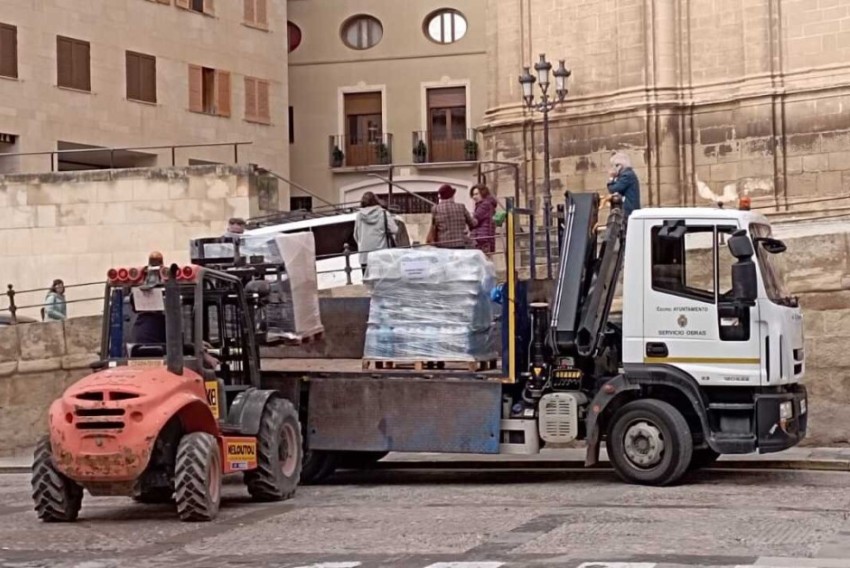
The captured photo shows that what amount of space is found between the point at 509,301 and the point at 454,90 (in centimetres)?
3784

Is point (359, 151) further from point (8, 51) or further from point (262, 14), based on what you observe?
point (8, 51)

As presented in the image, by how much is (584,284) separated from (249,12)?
32.4 m

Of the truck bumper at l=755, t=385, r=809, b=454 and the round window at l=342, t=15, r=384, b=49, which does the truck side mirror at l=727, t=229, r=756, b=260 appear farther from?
the round window at l=342, t=15, r=384, b=49

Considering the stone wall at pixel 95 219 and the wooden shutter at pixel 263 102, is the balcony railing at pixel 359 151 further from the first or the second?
the stone wall at pixel 95 219

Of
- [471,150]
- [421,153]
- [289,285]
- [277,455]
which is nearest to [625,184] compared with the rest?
[289,285]

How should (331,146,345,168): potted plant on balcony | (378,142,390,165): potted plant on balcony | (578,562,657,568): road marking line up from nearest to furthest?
1. (578,562,657,568): road marking
2. (378,142,390,165): potted plant on balcony
3. (331,146,345,168): potted plant on balcony

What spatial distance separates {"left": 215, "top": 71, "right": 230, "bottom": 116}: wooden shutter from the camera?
153 feet

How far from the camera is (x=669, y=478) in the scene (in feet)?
54.0

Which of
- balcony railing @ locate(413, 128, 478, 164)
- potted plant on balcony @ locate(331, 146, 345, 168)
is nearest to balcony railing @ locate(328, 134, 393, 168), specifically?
potted plant on balcony @ locate(331, 146, 345, 168)

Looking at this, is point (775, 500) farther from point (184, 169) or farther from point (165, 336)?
point (184, 169)

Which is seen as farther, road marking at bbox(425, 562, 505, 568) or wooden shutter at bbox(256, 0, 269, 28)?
wooden shutter at bbox(256, 0, 269, 28)

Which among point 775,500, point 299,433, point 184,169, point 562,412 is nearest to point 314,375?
point 299,433

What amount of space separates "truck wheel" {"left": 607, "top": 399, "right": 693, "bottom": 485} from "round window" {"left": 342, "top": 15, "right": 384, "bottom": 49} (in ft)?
131

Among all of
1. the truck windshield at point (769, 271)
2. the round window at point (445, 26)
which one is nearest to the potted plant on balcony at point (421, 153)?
the round window at point (445, 26)
